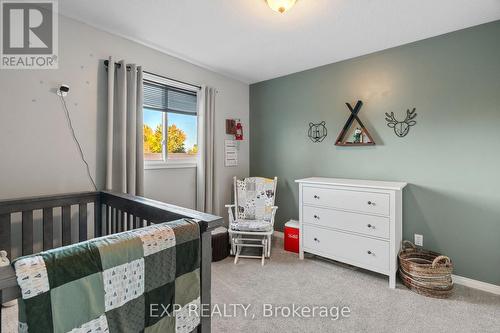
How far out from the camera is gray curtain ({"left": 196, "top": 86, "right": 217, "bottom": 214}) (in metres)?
3.18

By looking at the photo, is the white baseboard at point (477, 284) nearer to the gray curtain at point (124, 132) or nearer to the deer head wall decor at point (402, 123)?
the deer head wall decor at point (402, 123)

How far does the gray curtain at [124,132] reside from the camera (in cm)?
230

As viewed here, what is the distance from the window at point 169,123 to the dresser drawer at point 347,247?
1.79m

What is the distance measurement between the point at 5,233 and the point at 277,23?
2628 millimetres

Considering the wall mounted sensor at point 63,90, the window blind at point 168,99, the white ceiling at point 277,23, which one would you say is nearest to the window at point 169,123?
the window blind at point 168,99

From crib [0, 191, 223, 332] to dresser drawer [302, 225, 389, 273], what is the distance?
5.94 feet

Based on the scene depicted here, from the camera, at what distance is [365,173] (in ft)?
9.66

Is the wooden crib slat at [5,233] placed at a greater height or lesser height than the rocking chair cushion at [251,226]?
greater

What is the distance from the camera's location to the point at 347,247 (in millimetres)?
2582

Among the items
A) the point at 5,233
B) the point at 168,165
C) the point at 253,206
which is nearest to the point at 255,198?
the point at 253,206

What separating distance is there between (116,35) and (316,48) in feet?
6.88

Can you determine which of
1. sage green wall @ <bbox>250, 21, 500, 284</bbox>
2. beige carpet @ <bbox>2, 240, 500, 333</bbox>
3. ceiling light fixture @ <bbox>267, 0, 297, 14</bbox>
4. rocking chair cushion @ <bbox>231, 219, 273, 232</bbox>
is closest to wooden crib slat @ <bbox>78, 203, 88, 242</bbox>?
beige carpet @ <bbox>2, 240, 500, 333</bbox>

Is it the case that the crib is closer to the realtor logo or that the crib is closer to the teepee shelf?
the realtor logo

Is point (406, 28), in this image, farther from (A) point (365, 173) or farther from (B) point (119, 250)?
(B) point (119, 250)
